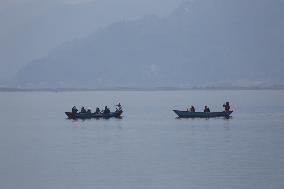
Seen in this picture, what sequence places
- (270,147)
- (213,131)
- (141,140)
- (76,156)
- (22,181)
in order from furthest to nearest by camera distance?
(213,131) < (141,140) < (270,147) < (76,156) < (22,181)

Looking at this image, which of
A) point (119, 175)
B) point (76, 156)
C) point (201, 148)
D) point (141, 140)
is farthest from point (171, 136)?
point (119, 175)

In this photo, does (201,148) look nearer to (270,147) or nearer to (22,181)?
(270,147)

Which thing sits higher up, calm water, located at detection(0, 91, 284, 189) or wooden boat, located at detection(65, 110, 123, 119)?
wooden boat, located at detection(65, 110, 123, 119)

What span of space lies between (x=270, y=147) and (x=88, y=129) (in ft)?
97.7

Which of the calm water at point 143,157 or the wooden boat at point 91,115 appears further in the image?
the wooden boat at point 91,115

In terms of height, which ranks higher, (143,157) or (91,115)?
(91,115)

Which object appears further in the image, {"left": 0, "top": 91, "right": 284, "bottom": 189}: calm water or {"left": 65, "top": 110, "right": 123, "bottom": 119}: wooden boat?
{"left": 65, "top": 110, "right": 123, "bottom": 119}: wooden boat

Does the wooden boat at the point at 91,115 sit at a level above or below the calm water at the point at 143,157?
above

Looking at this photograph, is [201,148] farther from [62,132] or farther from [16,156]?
[62,132]

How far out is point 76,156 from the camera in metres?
60.2

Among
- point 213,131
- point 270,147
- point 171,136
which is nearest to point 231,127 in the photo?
point 213,131

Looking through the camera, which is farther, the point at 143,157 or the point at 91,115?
the point at 91,115

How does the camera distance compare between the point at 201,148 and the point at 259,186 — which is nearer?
the point at 259,186

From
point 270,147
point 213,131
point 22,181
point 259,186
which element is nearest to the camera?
point 259,186
